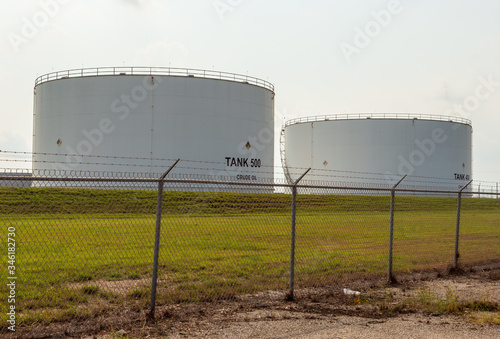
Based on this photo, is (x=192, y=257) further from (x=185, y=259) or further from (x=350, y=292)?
→ (x=350, y=292)

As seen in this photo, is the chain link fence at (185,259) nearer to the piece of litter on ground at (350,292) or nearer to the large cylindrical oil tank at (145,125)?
the piece of litter on ground at (350,292)

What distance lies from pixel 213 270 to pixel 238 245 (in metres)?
3.97

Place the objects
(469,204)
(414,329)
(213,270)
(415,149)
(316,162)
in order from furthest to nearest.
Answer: (316,162) < (415,149) < (469,204) < (213,270) < (414,329)

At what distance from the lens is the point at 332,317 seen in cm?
732

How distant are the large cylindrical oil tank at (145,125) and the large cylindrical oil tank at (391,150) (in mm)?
14638

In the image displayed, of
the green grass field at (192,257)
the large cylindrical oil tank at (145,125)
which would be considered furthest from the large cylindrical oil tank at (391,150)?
the green grass field at (192,257)

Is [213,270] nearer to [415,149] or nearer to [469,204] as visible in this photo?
[469,204]

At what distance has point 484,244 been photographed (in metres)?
17.1

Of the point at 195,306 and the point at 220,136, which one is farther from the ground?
the point at 220,136

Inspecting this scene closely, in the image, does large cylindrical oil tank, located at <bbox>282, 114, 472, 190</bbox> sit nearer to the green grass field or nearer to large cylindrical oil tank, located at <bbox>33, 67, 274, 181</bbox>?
large cylindrical oil tank, located at <bbox>33, 67, 274, 181</bbox>

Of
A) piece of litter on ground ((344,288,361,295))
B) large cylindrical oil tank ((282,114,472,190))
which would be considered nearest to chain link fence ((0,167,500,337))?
piece of litter on ground ((344,288,361,295))

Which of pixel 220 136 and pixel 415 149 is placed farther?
pixel 415 149

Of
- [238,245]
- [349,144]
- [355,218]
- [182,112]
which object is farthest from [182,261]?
[349,144]

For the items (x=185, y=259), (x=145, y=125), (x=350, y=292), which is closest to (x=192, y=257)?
(x=185, y=259)
